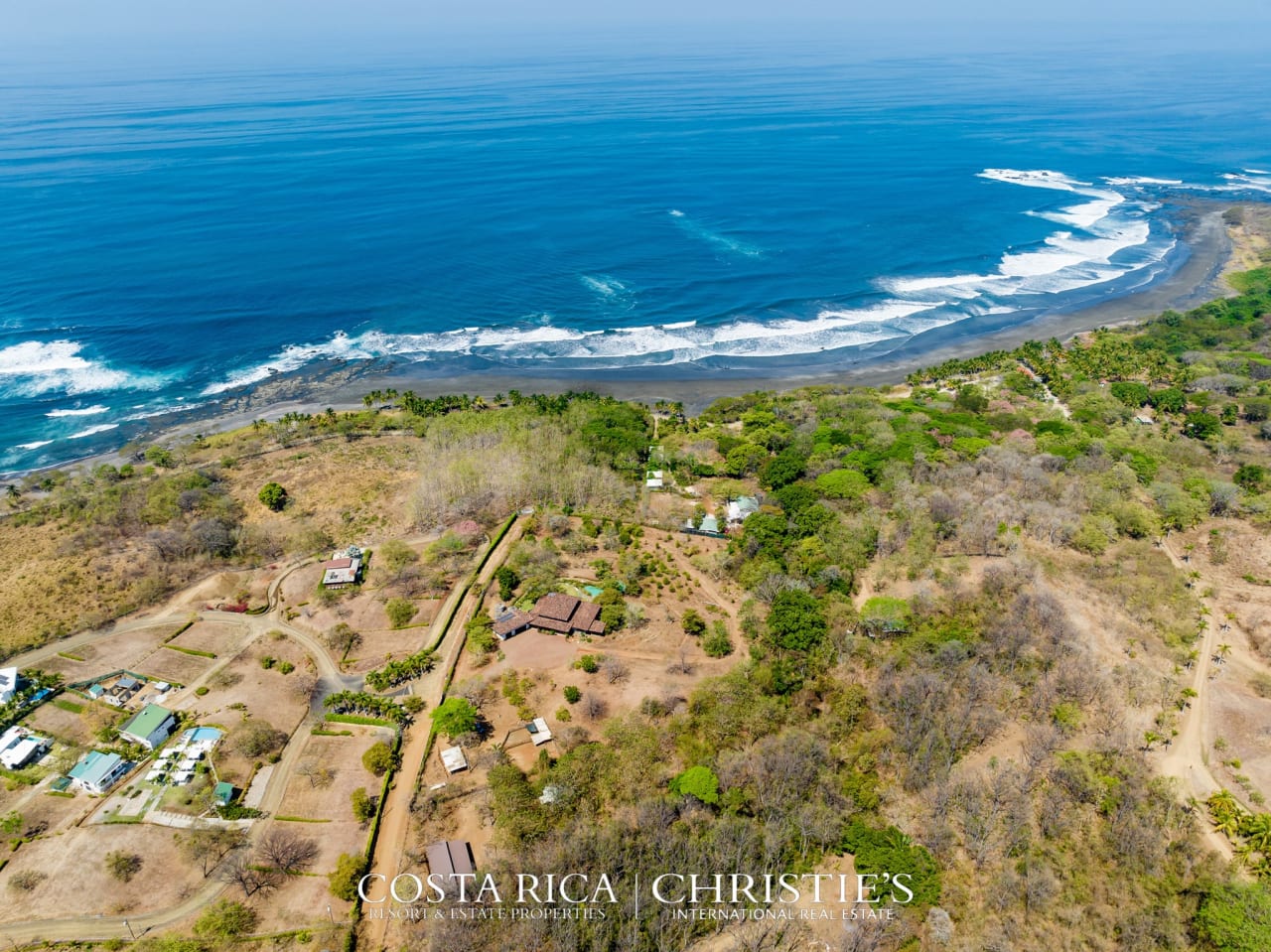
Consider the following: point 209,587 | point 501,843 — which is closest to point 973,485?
point 501,843

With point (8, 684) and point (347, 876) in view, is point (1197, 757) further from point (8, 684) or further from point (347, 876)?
point (8, 684)

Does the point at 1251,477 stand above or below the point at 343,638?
above

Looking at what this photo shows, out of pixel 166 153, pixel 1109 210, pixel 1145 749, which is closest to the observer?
pixel 1145 749

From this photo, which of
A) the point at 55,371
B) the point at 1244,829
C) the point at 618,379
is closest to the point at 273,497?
the point at 618,379

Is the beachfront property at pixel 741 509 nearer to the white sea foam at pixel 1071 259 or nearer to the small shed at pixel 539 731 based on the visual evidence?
the small shed at pixel 539 731

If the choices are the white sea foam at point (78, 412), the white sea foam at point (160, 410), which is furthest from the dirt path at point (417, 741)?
the white sea foam at point (78, 412)

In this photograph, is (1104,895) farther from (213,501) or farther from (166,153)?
(166,153)

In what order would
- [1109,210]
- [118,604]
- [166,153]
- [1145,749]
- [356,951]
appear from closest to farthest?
[356,951], [1145,749], [118,604], [1109,210], [166,153]
